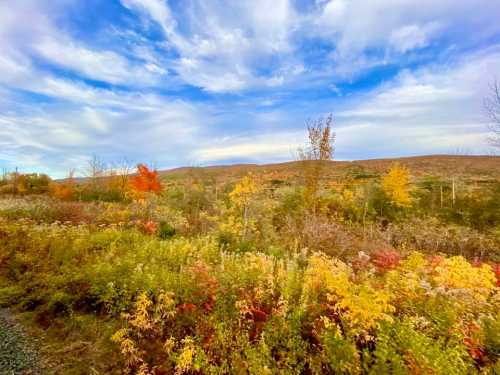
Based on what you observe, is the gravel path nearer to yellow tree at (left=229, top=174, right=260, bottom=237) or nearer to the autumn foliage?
yellow tree at (left=229, top=174, right=260, bottom=237)

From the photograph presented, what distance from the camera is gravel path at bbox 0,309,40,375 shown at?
3170mm

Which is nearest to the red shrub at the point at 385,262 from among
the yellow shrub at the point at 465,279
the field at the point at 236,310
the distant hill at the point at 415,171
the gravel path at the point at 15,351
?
the field at the point at 236,310

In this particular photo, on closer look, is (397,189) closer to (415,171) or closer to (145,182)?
(145,182)

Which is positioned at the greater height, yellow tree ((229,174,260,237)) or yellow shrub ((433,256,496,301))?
yellow tree ((229,174,260,237))

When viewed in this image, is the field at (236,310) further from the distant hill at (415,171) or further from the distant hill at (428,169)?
the distant hill at (428,169)

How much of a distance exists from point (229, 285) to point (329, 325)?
5.47ft

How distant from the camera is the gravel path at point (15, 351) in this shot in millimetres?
3170

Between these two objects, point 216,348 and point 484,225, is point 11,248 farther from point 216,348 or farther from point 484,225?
point 484,225

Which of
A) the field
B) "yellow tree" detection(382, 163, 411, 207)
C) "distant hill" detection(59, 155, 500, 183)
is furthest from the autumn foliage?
"yellow tree" detection(382, 163, 411, 207)

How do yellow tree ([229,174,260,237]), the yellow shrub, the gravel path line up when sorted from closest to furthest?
the gravel path
the yellow shrub
yellow tree ([229,174,260,237])

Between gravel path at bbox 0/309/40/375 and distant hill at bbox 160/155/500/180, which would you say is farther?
distant hill at bbox 160/155/500/180

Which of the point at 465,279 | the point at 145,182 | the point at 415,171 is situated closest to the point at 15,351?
the point at 465,279

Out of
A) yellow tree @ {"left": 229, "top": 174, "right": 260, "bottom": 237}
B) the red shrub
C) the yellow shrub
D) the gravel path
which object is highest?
yellow tree @ {"left": 229, "top": 174, "right": 260, "bottom": 237}

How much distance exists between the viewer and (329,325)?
2873 millimetres
